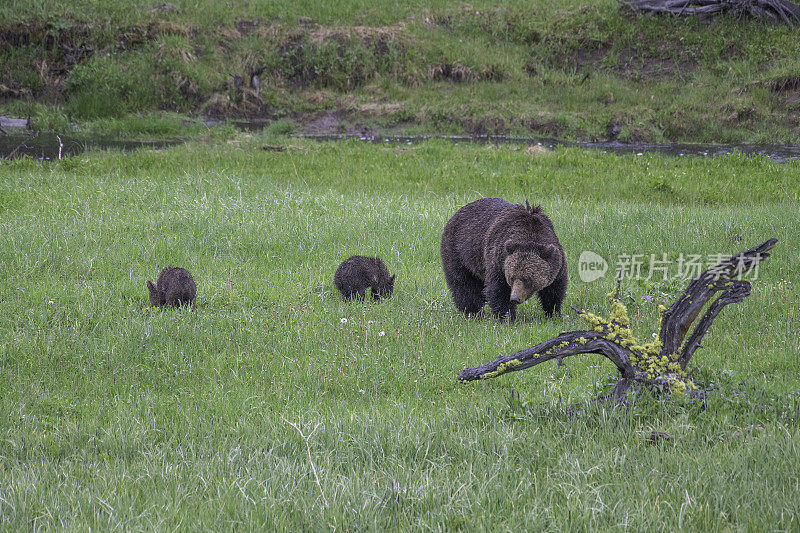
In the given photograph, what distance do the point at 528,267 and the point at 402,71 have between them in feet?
68.0

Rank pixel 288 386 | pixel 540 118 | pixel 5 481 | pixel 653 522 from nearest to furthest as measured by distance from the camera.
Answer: pixel 653 522 → pixel 5 481 → pixel 288 386 → pixel 540 118

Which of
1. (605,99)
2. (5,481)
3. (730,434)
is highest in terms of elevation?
(605,99)

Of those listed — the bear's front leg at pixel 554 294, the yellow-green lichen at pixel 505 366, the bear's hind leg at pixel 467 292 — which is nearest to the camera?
the yellow-green lichen at pixel 505 366

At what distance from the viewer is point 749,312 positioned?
6.73 meters

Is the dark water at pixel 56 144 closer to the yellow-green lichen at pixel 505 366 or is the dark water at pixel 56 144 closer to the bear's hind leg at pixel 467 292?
the bear's hind leg at pixel 467 292

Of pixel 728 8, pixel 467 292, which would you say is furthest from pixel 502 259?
pixel 728 8

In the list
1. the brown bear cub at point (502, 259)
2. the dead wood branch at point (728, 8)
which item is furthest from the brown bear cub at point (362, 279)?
the dead wood branch at point (728, 8)

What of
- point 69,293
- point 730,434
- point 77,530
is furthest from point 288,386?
point 69,293

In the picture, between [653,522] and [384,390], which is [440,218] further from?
[653,522]

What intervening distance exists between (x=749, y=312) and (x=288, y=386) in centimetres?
425

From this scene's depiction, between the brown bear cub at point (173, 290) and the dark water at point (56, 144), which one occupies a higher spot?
the dark water at point (56, 144)

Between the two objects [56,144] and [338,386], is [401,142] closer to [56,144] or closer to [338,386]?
[56,144]

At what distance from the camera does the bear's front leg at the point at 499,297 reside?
7064mm

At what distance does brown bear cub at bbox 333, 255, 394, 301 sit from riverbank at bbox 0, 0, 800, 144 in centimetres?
1489
